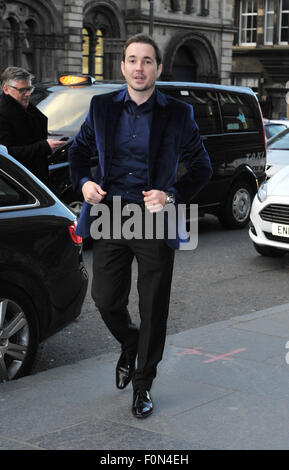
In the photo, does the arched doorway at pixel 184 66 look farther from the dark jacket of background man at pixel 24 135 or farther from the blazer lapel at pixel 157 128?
the blazer lapel at pixel 157 128

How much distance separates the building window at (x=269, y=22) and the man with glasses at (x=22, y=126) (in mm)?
45476

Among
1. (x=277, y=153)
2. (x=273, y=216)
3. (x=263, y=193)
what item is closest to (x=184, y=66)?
(x=277, y=153)

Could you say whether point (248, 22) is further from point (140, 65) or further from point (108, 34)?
point (140, 65)

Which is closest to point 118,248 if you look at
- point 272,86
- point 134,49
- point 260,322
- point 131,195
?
point 131,195

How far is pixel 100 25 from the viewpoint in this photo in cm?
3781

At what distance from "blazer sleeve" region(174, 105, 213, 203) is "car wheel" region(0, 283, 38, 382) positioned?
3.94ft

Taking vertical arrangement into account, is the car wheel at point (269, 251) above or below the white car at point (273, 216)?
below

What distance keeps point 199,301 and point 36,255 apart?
2.97 m

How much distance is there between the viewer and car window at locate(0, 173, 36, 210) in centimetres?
507

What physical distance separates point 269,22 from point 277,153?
38348mm

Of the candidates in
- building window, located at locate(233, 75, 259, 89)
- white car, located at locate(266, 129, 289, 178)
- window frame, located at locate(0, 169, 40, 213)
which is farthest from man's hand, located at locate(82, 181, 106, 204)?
building window, located at locate(233, 75, 259, 89)

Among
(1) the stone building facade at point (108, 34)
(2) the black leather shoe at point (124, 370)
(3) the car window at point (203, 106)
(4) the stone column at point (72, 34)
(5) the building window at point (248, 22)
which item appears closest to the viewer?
(2) the black leather shoe at point (124, 370)

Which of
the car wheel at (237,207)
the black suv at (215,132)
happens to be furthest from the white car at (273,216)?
the car wheel at (237,207)

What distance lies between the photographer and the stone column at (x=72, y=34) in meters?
34.8
